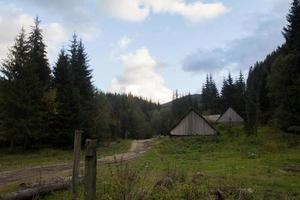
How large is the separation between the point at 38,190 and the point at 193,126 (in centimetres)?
4702

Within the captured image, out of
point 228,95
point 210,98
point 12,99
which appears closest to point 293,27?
point 12,99

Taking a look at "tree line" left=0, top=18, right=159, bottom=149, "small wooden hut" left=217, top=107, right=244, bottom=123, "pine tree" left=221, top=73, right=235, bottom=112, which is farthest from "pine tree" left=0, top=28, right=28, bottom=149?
"pine tree" left=221, top=73, right=235, bottom=112

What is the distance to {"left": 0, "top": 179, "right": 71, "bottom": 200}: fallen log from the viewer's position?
1169cm

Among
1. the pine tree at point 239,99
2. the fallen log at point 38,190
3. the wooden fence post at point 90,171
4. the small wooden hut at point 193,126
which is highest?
the pine tree at point 239,99

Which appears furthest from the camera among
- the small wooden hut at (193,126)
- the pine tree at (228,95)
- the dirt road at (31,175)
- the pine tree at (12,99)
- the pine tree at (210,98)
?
the pine tree at (210,98)

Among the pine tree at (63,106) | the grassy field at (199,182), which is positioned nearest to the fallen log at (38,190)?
the grassy field at (199,182)

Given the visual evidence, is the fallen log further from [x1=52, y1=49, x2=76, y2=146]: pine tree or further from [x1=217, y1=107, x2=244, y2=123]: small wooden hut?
[x1=217, y1=107, x2=244, y2=123]: small wooden hut

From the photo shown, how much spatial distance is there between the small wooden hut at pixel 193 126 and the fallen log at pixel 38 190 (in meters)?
44.9

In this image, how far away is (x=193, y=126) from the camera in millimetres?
58344

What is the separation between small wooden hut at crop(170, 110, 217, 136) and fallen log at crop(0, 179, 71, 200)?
4489cm

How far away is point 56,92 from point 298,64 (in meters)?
28.1

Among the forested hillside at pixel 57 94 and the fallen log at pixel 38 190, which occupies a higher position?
the forested hillside at pixel 57 94

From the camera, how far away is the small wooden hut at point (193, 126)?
189 feet

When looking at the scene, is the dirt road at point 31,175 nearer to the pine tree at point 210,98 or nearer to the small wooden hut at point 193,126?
the small wooden hut at point 193,126
